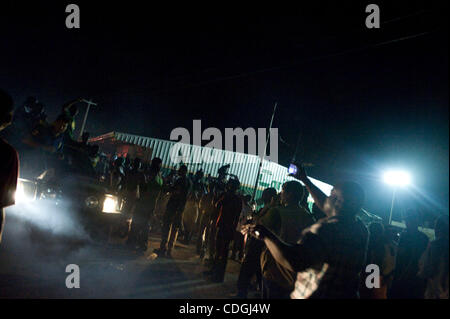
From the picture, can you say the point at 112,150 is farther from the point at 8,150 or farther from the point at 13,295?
the point at 8,150

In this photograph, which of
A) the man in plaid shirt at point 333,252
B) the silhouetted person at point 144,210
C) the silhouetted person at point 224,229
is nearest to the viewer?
the man in plaid shirt at point 333,252

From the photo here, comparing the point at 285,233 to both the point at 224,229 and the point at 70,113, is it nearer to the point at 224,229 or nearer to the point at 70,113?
the point at 224,229

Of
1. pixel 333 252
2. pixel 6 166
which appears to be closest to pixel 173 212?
pixel 6 166

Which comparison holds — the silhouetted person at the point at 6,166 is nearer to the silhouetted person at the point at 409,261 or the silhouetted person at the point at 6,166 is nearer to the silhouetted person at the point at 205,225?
the silhouetted person at the point at 409,261

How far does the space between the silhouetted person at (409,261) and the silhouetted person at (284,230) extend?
2144 millimetres

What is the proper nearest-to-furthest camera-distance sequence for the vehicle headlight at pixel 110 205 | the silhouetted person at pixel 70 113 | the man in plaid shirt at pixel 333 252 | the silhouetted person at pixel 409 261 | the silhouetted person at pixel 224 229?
the man in plaid shirt at pixel 333 252, the silhouetted person at pixel 409 261, the silhouetted person at pixel 70 113, the vehicle headlight at pixel 110 205, the silhouetted person at pixel 224 229

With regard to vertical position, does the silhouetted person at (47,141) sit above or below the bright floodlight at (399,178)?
above

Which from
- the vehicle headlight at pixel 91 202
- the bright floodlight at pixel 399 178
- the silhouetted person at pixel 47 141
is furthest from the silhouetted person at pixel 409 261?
the silhouetted person at pixel 47 141

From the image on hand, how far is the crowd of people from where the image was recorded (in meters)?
2.11

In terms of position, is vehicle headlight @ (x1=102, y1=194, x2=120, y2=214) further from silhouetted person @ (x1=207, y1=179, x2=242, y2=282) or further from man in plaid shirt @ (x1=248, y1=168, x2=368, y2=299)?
man in plaid shirt @ (x1=248, y1=168, x2=368, y2=299)

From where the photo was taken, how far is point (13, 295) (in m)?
3.47

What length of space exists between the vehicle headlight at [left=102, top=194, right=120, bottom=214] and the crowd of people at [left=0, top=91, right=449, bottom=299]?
3.44ft

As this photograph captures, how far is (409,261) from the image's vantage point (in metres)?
4.35

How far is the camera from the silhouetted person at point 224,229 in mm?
5828
